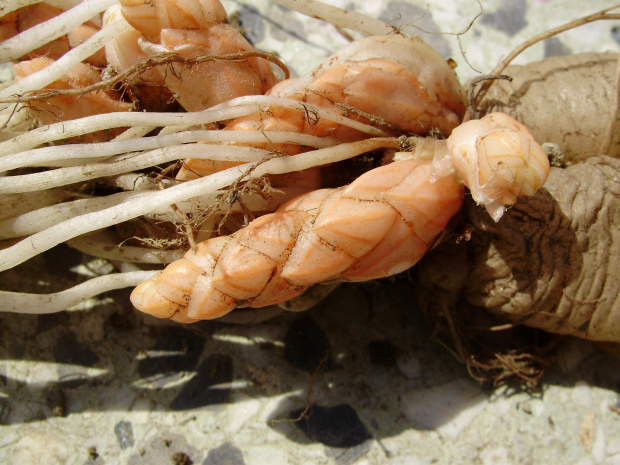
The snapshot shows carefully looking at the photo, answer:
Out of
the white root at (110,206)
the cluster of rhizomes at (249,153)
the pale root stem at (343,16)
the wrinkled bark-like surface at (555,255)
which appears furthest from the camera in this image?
the pale root stem at (343,16)

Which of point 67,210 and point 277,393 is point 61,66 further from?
point 277,393

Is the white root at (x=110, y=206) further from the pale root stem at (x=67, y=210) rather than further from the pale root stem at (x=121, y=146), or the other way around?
the pale root stem at (x=121, y=146)

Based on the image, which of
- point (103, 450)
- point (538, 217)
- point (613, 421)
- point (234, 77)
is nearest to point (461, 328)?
point (538, 217)

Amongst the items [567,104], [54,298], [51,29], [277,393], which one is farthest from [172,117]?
[567,104]

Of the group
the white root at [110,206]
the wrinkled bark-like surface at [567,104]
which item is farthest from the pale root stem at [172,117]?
the wrinkled bark-like surface at [567,104]

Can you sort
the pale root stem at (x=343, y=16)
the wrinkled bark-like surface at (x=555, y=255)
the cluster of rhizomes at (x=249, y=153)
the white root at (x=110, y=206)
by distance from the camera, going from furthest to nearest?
the pale root stem at (x=343, y=16)
the wrinkled bark-like surface at (x=555, y=255)
the white root at (x=110, y=206)
the cluster of rhizomes at (x=249, y=153)

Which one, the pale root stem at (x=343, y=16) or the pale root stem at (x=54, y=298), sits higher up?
the pale root stem at (x=343, y=16)

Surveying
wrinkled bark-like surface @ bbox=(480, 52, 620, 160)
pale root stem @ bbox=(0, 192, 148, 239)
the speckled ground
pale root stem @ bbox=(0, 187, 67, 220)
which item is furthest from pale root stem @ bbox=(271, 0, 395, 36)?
pale root stem @ bbox=(0, 187, 67, 220)

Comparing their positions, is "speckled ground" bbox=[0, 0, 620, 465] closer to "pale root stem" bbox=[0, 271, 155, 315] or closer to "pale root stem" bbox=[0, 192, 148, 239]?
"pale root stem" bbox=[0, 271, 155, 315]
